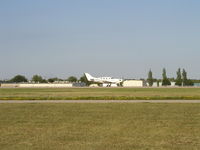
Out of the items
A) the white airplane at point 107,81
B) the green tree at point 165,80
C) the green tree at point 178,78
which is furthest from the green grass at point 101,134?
the green tree at point 165,80

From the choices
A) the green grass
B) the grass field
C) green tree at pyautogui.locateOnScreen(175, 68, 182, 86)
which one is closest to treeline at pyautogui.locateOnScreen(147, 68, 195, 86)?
green tree at pyautogui.locateOnScreen(175, 68, 182, 86)

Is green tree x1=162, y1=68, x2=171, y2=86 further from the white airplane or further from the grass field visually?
the grass field

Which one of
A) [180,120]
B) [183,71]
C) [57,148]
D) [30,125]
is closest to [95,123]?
[30,125]

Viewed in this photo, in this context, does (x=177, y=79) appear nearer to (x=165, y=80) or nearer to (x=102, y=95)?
(x=165, y=80)

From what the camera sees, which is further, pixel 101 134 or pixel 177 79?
pixel 177 79

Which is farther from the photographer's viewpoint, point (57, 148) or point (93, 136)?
point (93, 136)

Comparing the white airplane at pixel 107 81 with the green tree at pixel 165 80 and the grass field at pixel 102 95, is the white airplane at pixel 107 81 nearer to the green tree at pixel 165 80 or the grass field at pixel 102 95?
the green tree at pixel 165 80

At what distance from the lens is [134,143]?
11984 mm

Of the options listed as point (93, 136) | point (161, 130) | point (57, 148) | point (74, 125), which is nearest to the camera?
point (57, 148)

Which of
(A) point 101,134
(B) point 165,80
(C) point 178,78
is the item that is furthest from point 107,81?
(A) point 101,134

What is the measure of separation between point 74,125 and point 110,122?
2011 millimetres

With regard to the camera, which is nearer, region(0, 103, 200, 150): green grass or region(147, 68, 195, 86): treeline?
region(0, 103, 200, 150): green grass

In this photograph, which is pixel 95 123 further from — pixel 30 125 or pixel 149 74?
pixel 149 74

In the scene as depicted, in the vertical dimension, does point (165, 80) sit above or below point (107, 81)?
above
